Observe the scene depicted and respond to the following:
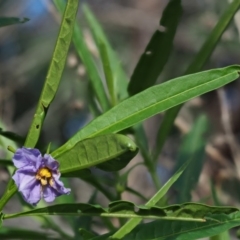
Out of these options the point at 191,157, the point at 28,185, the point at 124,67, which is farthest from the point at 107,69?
the point at 124,67

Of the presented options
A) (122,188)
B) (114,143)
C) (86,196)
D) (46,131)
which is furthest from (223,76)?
(46,131)

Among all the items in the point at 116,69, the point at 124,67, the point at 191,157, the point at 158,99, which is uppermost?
the point at 124,67

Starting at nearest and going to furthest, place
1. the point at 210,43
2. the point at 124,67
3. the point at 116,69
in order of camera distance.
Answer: the point at 210,43 → the point at 116,69 → the point at 124,67

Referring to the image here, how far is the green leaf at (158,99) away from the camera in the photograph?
2.27 ft

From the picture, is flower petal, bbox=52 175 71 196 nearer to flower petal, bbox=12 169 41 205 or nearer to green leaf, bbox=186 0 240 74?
flower petal, bbox=12 169 41 205

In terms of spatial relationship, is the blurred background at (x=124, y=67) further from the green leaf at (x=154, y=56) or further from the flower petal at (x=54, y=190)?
the flower petal at (x=54, y=190)

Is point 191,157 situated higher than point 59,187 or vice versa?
point 191,157

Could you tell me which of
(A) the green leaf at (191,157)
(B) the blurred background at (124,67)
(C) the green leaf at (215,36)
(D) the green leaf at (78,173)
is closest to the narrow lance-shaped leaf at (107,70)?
(C) the green leaf at (215,36)

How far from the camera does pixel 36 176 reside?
2.25 feet

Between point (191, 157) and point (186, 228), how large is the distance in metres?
0.45

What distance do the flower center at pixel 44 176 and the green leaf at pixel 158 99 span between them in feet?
0.08

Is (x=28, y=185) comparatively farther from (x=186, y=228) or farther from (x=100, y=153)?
(x=186, y=228)

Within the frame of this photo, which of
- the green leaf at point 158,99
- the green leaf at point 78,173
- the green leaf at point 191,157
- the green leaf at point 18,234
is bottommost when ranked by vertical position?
the green leaf at point 78,173

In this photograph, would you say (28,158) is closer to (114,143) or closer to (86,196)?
(114,143)
